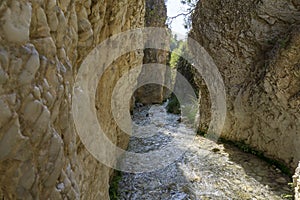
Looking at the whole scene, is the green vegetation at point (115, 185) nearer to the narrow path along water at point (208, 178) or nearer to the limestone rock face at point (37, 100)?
the narrow path along water at point (208, 178)

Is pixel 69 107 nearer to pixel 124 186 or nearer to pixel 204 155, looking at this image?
pixel 124 186

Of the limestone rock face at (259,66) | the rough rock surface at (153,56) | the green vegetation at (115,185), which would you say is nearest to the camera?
the green vegetation at (115,185)

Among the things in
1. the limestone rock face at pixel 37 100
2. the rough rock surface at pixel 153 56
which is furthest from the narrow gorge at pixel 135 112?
the rough rock surface at pixel 153 56

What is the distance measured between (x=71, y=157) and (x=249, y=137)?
5226 mm

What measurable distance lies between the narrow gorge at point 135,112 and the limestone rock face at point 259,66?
0.02 m

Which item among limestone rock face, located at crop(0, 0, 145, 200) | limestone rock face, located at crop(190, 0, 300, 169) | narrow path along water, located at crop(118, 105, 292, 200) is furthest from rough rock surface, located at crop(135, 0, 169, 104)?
limestone rock face, located at crop(0, 0, 145, 200)

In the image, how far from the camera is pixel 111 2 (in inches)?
119

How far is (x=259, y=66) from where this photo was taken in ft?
19.7

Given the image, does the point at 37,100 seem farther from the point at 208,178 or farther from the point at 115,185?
the point at 208,178

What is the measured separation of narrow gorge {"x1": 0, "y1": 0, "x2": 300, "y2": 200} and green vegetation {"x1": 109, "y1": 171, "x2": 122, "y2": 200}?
2cm

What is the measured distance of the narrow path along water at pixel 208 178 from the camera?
14.7 feet

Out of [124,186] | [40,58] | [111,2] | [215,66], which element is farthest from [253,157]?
[40,58]

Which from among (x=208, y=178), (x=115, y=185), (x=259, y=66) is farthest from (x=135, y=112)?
(x=115, y=185)

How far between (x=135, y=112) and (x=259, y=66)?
6015 millimetres
